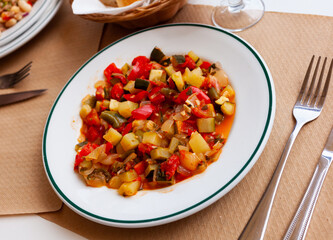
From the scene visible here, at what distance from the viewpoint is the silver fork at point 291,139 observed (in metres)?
1.54

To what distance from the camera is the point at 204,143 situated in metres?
1.77

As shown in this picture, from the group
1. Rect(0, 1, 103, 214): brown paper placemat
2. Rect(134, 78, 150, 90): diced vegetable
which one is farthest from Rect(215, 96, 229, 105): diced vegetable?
Rect(0, 1, 103, 214): brown paper placemat

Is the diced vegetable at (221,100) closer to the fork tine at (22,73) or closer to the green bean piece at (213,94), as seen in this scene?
the green bean piece at (213,94)

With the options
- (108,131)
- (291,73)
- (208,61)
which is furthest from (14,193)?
(291,73)

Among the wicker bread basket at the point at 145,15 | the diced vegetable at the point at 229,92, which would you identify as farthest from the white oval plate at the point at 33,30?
the diced vegetable at the point at 229,92

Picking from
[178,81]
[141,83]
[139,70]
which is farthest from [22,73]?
[178,81]

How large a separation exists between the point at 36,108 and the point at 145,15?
99 cm

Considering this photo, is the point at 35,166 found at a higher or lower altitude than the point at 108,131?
lower

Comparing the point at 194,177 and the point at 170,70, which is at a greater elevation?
the point at 170,70

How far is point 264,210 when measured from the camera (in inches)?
62.2

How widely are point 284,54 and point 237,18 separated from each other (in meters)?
0.47

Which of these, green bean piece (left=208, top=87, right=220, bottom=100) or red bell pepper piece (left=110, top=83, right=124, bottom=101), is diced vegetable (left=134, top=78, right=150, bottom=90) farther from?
green bean piece (left=208, top=87, right=220, bottom=100)

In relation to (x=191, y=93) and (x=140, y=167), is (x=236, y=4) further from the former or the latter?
(x=140, y=167)

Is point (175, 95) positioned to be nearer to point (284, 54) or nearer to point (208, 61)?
point (208, 61)
